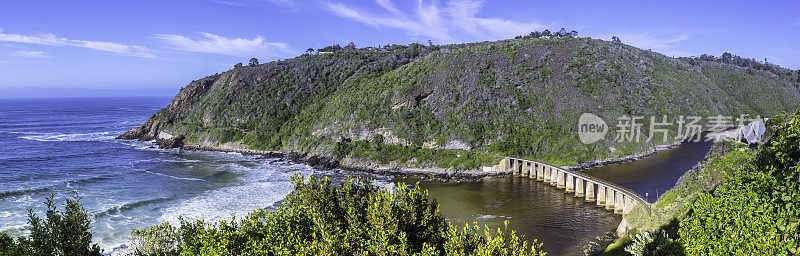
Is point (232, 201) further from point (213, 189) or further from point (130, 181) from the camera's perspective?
point (130, 181)

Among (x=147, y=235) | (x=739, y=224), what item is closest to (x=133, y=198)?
(x=147, y=235)

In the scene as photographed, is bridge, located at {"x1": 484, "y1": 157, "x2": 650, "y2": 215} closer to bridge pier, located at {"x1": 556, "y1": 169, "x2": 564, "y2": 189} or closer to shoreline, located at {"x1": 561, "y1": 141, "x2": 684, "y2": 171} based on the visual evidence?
bridge pier, located at {"x1": 556, "y1": 169, "x2": 564, "y2": 189}

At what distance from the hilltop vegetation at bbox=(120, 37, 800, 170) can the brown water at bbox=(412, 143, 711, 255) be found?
855cm

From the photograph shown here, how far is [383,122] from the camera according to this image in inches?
3698

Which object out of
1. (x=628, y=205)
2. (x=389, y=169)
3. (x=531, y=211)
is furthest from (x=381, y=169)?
(x=628, y=205)

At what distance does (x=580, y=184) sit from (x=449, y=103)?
41.4m

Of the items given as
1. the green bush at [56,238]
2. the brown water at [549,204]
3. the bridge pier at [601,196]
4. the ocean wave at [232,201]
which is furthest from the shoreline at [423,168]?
the green bush at [56,238]

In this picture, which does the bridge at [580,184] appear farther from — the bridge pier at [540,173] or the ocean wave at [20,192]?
the ocean wave at [20,192]

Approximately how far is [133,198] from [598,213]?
231 ft

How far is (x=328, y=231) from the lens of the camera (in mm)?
19812

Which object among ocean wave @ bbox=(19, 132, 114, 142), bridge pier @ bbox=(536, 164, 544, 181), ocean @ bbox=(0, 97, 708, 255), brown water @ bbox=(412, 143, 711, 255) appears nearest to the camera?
brown water @ bbox=(412, 143, 711, 255)

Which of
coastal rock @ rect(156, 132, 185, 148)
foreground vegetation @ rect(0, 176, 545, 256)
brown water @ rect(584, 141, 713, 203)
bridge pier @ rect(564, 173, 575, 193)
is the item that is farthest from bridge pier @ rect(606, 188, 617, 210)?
coastal rock @ rect(156, 132, 185, 148)

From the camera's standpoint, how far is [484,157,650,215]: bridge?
168ft

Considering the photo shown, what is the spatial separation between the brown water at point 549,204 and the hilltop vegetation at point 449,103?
28.1 feet
